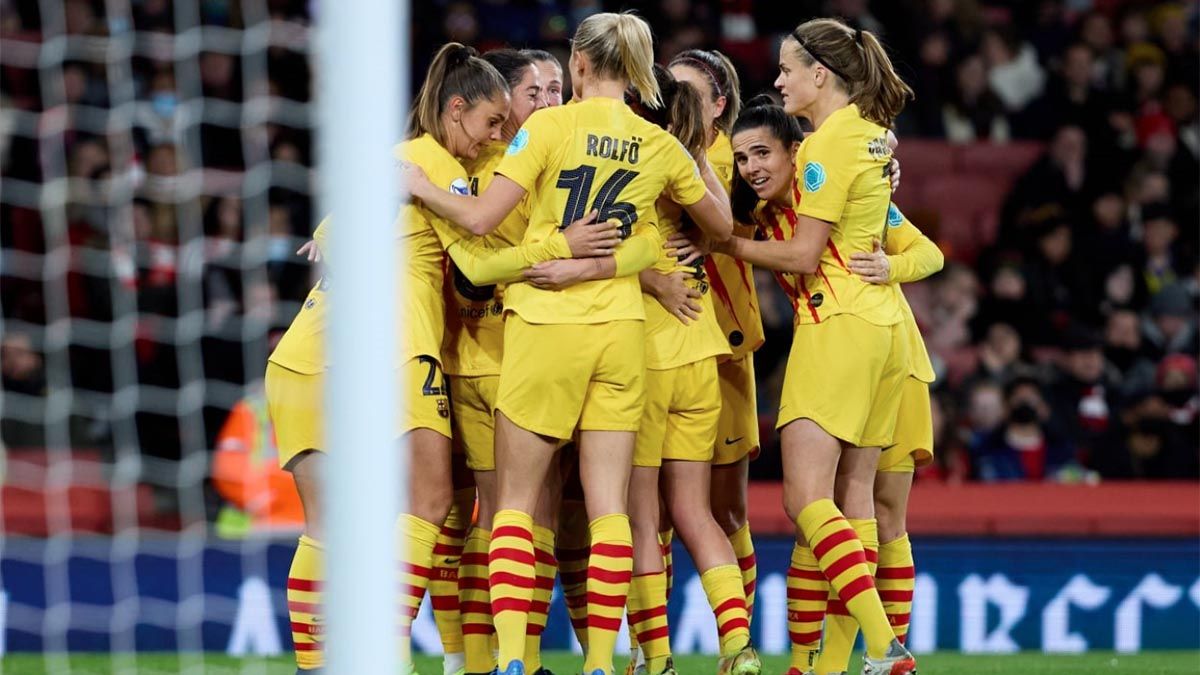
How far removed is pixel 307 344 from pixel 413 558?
718 millimetres

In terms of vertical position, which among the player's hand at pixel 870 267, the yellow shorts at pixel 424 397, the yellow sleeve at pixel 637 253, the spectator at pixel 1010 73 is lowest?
the yellow shorts at pixel 424 397

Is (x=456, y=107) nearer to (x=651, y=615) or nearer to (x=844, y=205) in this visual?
(x=844, y=205)

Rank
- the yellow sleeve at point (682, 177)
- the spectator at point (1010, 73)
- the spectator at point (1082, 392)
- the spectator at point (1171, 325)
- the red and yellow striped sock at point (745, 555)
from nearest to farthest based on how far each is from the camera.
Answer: the yellow sleeve at point (682, 177)
the red and yellow striped sock at point (745, 555)
the spectator at point (1082, 392)
the spectator at point (1171, 325)
the spectator at point (1010, 73)

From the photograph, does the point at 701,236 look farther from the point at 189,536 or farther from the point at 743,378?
the point at 189,536

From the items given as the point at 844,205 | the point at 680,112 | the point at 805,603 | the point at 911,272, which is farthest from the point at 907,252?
the point at 805,603

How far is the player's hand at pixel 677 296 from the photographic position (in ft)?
16.9

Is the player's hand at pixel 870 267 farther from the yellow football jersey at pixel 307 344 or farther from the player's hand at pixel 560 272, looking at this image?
the yellow football jersey at pixel 307 344

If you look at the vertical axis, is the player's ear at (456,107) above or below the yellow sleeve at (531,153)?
above

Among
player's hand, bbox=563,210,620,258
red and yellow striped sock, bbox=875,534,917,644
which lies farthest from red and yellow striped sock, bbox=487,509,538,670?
red and yellow striped sock, bbox=875,534,917,644

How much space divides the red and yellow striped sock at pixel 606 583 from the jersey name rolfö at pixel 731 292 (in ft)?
3.24

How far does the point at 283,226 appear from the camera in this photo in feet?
26.9

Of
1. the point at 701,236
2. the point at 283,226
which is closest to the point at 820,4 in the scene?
the point at 283,226

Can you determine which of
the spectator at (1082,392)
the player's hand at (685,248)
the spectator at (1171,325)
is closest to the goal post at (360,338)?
the player's hand at (685,248)

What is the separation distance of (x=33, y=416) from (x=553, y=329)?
4097 millimetres
